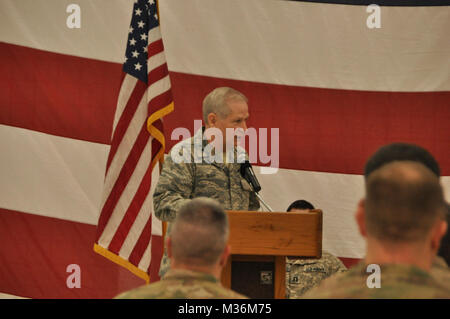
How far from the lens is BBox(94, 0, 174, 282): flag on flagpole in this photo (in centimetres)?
468

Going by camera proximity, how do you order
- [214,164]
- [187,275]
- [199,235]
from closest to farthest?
[187,275] < [199,235] < [214,164]

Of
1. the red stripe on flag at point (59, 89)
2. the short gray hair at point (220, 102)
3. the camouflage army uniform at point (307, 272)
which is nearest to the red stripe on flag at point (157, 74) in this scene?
the red stripe on flag at point (59, 89)

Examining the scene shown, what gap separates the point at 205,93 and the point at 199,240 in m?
3.52

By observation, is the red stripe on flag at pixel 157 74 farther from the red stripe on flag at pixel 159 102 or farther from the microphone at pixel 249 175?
the microphone at pixel 249 175

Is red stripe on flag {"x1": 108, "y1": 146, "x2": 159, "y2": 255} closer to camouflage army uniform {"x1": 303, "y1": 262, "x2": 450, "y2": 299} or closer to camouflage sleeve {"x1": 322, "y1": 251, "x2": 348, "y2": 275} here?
camouflage sleeve {"x1": 322, "y1": 251, "x2": 348, "y2": 275}

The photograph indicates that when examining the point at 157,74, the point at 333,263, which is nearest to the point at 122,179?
the point at 157,74

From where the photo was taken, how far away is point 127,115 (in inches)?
188

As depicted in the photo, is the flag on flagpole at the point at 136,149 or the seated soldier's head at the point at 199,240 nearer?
the seated soldier's head at the point at 199,240

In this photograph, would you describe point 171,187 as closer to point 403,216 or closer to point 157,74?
point 157,74

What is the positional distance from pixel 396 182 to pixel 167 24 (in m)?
3.97

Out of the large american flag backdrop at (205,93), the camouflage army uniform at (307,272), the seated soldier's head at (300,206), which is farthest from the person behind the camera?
the large american flag backdrop at (205,93)

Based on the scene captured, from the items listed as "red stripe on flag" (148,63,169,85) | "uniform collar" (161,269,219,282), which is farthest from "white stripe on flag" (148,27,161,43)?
"uniform collar" (161,269,219,282)

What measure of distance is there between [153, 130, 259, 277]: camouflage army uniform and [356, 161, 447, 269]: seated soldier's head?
78.0 inches

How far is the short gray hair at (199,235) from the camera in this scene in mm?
1972
